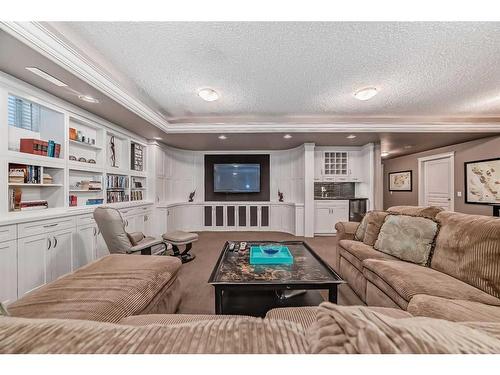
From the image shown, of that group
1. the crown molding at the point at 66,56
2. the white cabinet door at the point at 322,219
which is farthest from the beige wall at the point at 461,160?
the crown molding at the point at 66,56

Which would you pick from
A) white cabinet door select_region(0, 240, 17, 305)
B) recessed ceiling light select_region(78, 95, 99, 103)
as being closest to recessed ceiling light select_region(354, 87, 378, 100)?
recessed ceiling light select_region(78, 95, 99, 103)

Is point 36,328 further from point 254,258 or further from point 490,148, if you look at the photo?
point 490,148

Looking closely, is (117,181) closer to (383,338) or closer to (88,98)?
(88,98)

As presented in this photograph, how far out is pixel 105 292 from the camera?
1246 millimetres

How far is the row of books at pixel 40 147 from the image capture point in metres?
2.18

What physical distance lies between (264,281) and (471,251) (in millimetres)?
1506

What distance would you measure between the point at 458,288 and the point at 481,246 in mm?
365

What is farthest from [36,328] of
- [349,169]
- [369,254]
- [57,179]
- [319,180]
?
[349,169]

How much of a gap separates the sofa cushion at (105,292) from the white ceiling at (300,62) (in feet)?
6.19

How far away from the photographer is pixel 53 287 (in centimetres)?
130

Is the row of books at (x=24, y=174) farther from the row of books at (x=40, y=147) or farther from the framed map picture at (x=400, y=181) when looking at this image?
the framed map picture at (x=400, y=181)

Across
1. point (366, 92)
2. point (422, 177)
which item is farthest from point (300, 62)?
point (422, 177)

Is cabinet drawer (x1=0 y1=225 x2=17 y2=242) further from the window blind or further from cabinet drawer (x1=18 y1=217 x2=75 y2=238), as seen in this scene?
the window blind

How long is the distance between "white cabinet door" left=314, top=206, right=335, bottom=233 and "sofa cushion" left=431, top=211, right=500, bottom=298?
10.6 feet
